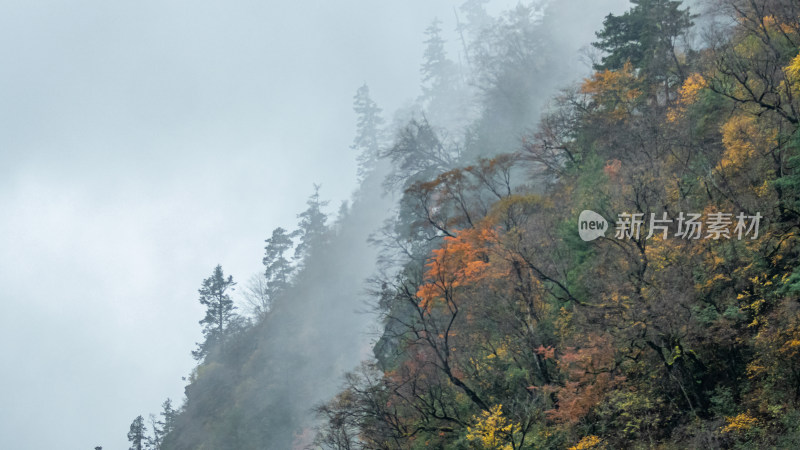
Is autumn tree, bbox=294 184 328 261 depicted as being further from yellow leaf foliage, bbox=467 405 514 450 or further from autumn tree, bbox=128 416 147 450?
yellow leaf foliage, bbox=467 405 514 450

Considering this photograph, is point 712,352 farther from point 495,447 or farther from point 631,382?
point 495,447

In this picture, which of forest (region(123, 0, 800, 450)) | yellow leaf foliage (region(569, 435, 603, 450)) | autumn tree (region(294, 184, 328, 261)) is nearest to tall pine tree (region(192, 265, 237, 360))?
autumn tree (region(294, 184, 328, 261))

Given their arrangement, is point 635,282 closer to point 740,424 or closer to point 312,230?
point 740,424

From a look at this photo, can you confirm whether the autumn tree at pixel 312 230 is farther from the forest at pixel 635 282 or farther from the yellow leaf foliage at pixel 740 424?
the yellow leaf foliage at pixel 740 424

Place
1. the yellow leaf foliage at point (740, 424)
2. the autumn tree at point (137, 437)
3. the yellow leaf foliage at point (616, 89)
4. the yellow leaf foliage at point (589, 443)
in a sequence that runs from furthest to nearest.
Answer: the autumn tree at point (137, 437)
the yellow leaf foliage at point (616, 89)
the yellow leaf foliage at point (589, 443)
the yellow leaf foliage at point (740, 424)

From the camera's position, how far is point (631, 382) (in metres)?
18.0

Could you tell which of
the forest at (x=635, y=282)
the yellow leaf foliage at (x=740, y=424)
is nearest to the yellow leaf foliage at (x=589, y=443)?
the forest at (x=635, y=282)

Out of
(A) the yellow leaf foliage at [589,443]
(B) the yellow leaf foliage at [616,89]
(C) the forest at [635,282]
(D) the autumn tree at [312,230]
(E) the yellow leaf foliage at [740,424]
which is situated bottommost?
(E) the yellow leaf foliage at [740,424]

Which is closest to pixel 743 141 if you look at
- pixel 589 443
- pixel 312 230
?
pixel 589 443

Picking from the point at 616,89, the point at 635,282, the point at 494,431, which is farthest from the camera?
the point at 616,89

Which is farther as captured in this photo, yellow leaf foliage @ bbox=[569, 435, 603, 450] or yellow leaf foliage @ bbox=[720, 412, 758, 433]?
yellow leaf foliage @ bbox=[569, 435, 603, 450]

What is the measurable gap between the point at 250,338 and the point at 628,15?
5216 centimetres

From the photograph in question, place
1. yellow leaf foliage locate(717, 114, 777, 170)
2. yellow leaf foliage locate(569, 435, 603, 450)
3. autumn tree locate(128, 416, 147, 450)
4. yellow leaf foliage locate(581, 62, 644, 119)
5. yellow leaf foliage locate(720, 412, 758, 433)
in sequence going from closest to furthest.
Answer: yellow leaf foliage locate(720, 412, 758, 433), yellow leaf foliage locate(569, 435, 603, 450), yellow leaf foliage locate(717, 114, 777, 170), yellow leaf foliage locate(581, 62, 644, 119), autumn tree locate(128, 416, 147, 450)

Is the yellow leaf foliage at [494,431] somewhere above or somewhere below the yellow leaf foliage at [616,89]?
below
